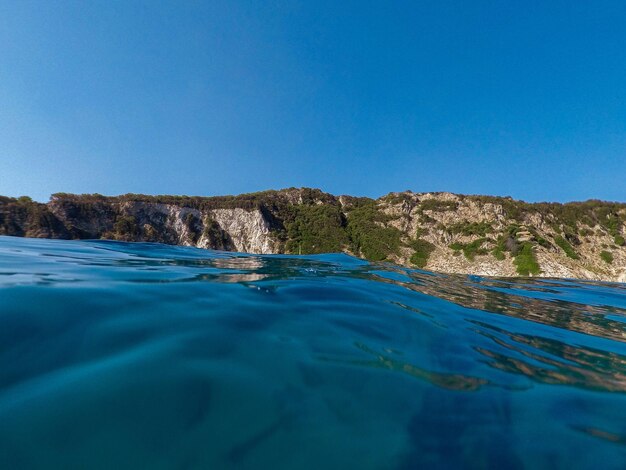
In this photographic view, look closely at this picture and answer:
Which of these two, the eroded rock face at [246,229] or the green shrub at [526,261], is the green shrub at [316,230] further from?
the green shrub at [526,261]

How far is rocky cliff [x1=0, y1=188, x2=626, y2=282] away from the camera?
34.1m

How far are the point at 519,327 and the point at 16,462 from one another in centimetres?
524

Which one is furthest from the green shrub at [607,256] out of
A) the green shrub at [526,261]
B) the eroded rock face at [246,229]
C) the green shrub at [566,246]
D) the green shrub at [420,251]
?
the eroded rock face at [246,229]

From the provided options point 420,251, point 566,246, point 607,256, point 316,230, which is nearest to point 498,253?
point 566,246

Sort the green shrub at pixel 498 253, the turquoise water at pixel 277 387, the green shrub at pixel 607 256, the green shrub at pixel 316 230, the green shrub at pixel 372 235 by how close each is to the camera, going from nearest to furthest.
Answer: the turquoise water at pixel 277 387
the green shrub at pixel 607 256
the green shrub at pixel 498 253
the green shrub at pixel 372 235
the green shrub at pixel 316 230

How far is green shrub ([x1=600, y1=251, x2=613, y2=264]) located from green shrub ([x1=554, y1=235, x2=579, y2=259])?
9.72ft

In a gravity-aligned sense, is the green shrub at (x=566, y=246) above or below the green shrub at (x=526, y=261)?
above

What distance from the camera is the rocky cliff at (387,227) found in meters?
34.1

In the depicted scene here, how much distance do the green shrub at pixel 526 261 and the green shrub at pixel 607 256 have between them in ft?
30.9

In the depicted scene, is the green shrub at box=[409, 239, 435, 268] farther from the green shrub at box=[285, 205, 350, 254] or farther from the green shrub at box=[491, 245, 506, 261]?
the green shrub at box=[285, 205, 350, 254]

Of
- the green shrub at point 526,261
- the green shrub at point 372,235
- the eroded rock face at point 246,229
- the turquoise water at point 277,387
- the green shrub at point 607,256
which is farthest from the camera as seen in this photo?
the eroded rock face at point 246,229

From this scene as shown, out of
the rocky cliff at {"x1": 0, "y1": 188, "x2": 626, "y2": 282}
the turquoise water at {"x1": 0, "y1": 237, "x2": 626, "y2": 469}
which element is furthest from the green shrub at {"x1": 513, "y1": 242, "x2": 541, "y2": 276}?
the turquoise water at {"x1": 0, "y1": 237, "x2": 626, "y2": 469}

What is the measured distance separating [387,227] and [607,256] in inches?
1051

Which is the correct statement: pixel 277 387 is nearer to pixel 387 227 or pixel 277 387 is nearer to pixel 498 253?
pixel 498 253
